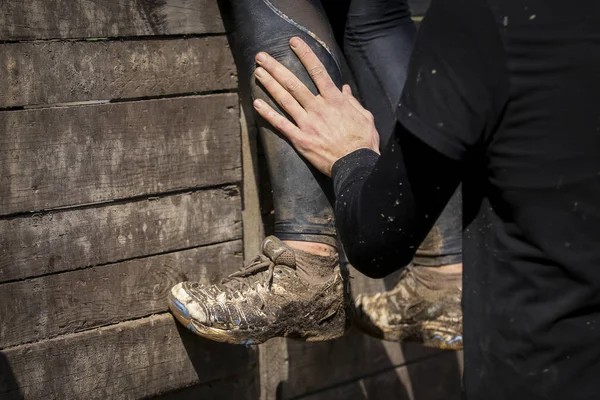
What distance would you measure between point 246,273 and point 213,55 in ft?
2.11

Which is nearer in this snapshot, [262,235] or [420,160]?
[420,160]

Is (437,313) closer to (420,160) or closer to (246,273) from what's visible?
(246,273)

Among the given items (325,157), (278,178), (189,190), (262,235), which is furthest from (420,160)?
(262,235)

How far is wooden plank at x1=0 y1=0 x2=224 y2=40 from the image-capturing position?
207 centimetres

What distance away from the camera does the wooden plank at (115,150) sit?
2100 mm

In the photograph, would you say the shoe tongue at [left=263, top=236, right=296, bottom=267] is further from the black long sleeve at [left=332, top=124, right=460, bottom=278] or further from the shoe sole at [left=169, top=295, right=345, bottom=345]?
the black long sleeve at [left=332, top=124, right=460, bottom=278]

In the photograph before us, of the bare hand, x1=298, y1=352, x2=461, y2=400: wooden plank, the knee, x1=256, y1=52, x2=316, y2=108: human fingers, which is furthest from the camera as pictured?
x1=298, y1=352, x2=461, y2=400: wooden plank

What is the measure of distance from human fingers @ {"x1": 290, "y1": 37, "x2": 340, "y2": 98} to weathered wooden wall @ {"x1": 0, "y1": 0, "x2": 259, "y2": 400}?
0.34 m

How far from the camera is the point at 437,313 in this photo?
254cm

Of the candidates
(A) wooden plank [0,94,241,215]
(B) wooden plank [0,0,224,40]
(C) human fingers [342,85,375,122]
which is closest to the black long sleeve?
(C) human fingers [342,85,375,122]

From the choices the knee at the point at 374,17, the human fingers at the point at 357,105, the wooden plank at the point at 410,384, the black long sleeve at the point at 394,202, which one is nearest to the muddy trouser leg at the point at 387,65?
the knee at the point at 374,17

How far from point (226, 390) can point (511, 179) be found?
1.47 metres

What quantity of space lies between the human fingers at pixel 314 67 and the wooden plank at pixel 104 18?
0.35 metres

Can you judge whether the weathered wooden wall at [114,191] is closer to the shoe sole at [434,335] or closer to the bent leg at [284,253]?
the bent leg at [284,253]
